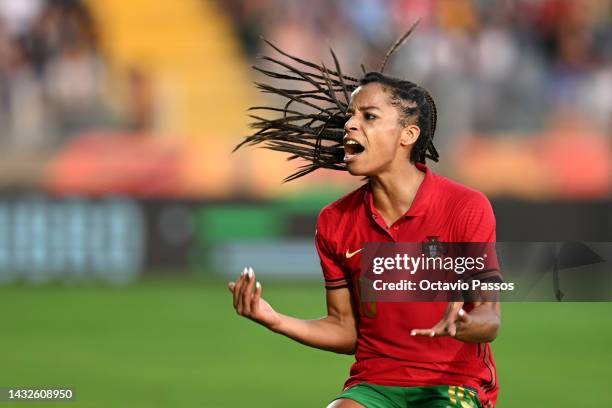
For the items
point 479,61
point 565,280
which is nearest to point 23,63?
point 479,61

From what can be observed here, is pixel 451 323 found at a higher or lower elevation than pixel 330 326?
higher

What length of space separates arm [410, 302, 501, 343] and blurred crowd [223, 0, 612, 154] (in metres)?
13.3

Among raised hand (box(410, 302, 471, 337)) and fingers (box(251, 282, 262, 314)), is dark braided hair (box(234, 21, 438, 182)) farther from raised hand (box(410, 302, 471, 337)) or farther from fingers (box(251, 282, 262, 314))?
raised hand (box(410, 302, 471, 337))

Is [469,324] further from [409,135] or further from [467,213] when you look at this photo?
[409,135]

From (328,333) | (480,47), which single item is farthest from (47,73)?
(328,333)

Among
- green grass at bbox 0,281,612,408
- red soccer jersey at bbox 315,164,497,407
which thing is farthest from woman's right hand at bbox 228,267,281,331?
green grass at bbox 0,281,612,408

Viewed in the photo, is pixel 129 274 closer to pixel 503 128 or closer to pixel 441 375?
pixel 503 128

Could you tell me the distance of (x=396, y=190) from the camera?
509 centimetres

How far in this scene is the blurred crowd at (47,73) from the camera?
1789cm

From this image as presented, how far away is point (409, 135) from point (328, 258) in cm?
65

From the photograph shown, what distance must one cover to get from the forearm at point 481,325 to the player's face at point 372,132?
75 cm

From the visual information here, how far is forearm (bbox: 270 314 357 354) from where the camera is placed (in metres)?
5.11

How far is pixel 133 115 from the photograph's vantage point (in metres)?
18.2

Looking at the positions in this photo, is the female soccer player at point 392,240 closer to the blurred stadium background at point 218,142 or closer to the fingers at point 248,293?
the fingers at point 248,293
